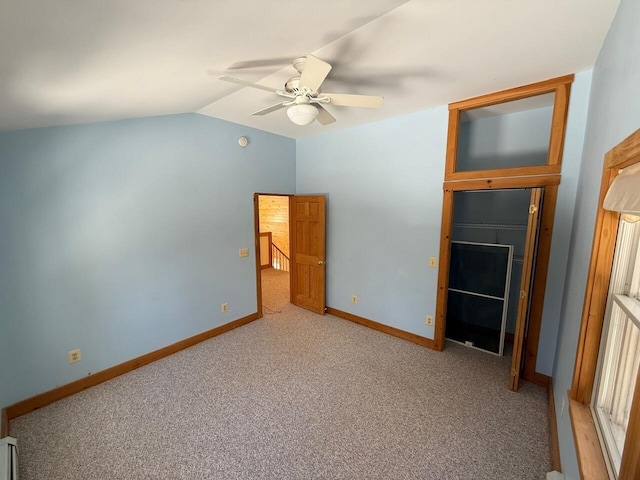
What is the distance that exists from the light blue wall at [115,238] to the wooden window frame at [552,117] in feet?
8.15

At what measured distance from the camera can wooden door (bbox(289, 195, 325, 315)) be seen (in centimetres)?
390

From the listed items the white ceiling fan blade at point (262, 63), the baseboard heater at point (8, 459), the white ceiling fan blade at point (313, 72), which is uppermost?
the white ceiling fan blade at point (262, 63)

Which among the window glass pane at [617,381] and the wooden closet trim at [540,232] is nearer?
the window glass pane at [617,381]

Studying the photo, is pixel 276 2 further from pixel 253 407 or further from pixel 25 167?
pixel 253 407

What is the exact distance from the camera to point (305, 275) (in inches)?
Result: 167

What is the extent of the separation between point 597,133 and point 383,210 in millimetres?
1957

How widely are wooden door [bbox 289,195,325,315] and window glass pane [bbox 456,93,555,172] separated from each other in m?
2.07

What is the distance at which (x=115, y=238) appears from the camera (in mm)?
2461

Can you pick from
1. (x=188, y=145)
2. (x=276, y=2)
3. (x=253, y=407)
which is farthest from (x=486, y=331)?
(x=188, y=145)

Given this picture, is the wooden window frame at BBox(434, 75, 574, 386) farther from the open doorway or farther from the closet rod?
the open doorway

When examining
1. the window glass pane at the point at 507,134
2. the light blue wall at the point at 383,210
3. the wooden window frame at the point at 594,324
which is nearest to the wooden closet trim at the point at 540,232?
the light blue wall at the point at 383,210

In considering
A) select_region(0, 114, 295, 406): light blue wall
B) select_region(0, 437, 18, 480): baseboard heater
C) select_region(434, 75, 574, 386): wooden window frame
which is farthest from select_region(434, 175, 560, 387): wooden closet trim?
select_region(0, 437, 18, 480): baseboard heater

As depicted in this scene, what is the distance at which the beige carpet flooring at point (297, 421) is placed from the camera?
166 cm

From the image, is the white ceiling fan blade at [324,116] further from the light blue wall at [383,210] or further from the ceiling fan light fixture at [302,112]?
the light blue wall at [383,210]
